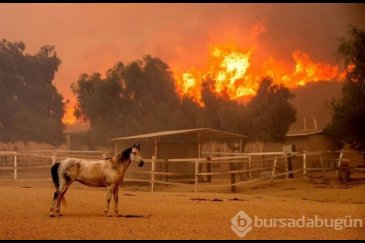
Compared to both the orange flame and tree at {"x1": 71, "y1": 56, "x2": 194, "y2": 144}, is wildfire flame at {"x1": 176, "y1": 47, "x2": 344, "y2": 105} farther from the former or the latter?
the orange flame

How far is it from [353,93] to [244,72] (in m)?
22.3

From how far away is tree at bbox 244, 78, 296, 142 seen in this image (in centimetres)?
3344

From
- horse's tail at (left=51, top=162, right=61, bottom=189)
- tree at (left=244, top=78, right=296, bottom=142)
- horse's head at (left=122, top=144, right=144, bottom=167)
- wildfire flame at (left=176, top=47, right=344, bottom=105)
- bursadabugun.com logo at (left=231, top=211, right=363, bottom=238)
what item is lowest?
bursadabugun.com logo at (left=231, top=211, right=363, bottom=238)

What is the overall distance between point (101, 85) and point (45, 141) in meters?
9.39

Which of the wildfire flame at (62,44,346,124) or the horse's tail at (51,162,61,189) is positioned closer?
the horse's tail at (51,162,61,189)

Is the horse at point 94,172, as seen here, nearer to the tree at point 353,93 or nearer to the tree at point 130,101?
the tree at point 353,93

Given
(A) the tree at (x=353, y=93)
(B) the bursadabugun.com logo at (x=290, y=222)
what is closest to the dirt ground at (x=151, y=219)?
(B) the bursadabugun.com logo at (x=290, y=222)

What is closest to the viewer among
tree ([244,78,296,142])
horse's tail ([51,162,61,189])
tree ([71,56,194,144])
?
horse's tail ([51,162,61,189])

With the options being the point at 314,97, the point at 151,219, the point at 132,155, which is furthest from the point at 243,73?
the point at 314,97

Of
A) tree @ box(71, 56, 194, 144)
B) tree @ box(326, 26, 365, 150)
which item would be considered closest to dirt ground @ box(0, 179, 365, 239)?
tree @ box(326, 26, 365, 150)

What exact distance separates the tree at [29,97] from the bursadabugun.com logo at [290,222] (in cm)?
3936

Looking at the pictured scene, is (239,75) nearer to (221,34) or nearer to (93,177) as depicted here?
(221,34)

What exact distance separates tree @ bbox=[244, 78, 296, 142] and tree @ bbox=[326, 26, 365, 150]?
925cm

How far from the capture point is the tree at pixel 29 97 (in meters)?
43.2
